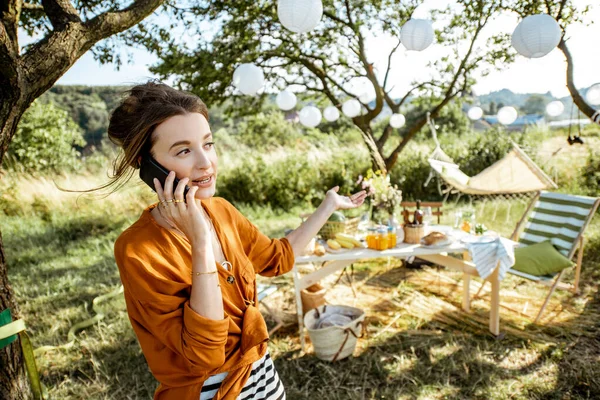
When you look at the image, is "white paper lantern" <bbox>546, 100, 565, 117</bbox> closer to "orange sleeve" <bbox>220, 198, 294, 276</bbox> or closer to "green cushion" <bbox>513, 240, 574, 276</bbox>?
"green cushion" <bbox>513, 240, 574, 276</bbox>

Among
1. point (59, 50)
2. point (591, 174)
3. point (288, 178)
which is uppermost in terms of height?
point (59, 50)

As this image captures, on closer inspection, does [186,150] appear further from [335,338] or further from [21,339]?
[335,338]

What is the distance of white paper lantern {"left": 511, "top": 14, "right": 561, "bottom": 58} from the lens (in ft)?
8.87

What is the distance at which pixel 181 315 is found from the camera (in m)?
0.96

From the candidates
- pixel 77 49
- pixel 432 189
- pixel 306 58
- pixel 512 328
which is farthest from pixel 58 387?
pixel 432 189

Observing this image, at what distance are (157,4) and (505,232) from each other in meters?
4.94

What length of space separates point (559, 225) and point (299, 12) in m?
3.00

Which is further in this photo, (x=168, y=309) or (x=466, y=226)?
(x=466, y=226)

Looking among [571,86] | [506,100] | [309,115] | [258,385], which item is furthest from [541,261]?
[506,100]

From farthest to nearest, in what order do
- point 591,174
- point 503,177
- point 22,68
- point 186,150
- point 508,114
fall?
point 591,174
point 508,114
point 503,177
point 22,68
point 186,150

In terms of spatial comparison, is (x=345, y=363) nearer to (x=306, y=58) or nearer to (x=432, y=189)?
(x=306, y=58)

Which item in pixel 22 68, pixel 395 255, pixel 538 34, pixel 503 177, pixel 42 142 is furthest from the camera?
pixel 42 142

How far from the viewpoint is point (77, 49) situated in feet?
6.00

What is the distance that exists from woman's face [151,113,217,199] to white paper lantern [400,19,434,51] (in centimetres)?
282
